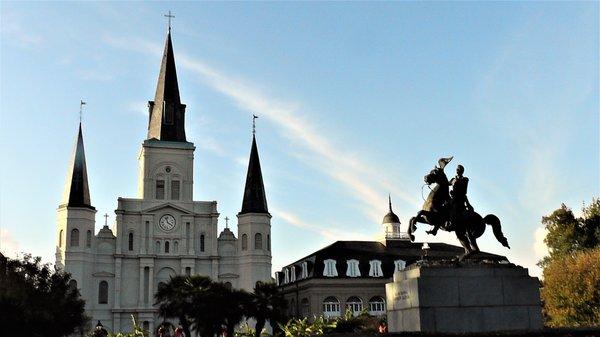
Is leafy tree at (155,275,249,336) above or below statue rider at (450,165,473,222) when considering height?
below

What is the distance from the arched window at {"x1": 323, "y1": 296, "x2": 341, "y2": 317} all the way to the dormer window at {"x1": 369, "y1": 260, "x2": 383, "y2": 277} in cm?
551

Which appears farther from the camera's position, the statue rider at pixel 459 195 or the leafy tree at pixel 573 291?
the leafy tree at pixel 573 291

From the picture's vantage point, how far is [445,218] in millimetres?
19703

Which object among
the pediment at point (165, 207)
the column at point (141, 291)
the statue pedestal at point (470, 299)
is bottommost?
the statue pedestal at point (470, 299)

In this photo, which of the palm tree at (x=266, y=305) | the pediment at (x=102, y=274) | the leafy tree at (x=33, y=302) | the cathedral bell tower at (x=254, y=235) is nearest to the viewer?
the leafy tree at (x=33, y=302)

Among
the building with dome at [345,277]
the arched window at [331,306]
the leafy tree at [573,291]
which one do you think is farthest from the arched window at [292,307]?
the leafy tree at [573,291]

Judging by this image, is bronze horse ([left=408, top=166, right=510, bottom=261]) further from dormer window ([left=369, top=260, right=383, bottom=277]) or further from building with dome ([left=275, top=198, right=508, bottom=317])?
dormer window ([left=369, top=260, right=383, bottom=277])

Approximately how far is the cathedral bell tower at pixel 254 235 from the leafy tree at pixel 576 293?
42814 mm

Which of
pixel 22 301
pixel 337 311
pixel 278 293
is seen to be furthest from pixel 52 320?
pixel 337 311

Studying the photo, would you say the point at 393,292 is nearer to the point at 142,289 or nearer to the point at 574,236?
the point at 574,236

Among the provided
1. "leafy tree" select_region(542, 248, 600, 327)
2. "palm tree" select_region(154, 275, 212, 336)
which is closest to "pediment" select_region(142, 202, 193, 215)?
"palm tree" select_region(154, 275, 212, 336)

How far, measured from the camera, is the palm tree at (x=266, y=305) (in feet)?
153

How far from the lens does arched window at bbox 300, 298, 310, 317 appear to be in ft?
264

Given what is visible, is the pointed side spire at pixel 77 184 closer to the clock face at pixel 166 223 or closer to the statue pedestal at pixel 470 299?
the clock face at pixel 166 223
